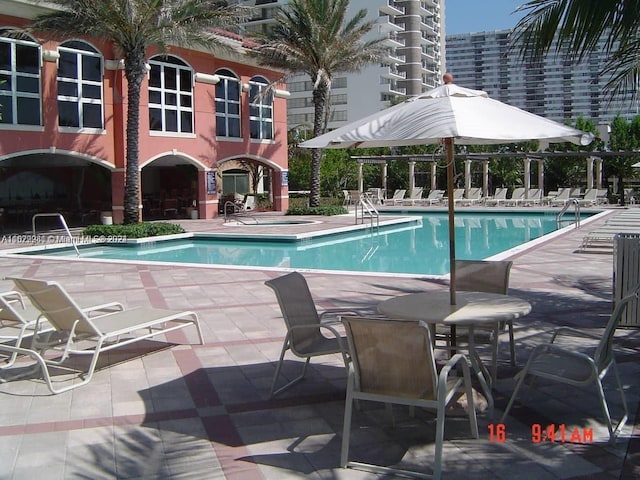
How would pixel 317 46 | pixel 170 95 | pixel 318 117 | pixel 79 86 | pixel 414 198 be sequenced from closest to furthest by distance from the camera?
1. pixel 79 86
2. pixel 170 95
3. pixel 317 46
4. pixel 318 117
5. pixel 414 198

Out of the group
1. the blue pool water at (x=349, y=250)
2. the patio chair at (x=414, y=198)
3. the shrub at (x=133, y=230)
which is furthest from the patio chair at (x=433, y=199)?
the shrub at (x=133, y=230)

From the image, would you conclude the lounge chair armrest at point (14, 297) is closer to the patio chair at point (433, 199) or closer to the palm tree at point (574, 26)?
A: the palm tree at point (574, 26)

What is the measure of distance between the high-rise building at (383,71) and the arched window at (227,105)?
1908 inches

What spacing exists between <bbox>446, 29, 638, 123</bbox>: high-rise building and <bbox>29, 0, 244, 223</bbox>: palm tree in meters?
8.85

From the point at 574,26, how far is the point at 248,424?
4.73m

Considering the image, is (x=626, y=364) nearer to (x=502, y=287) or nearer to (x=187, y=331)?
(x=502, y=287)

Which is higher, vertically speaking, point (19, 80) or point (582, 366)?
point (19, 80)

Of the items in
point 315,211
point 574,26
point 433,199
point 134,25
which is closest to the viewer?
point 574,26

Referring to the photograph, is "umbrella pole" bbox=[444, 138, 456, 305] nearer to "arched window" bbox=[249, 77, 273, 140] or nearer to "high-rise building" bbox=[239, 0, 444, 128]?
"arched window" bbox=[249, 77, 273, 140]

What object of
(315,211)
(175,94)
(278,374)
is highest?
(175,94)

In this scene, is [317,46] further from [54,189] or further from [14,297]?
[14,297]

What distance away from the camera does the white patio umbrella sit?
430 cm

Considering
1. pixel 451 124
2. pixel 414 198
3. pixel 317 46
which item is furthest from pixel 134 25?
pixel 414 198

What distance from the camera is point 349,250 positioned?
1738 cm
